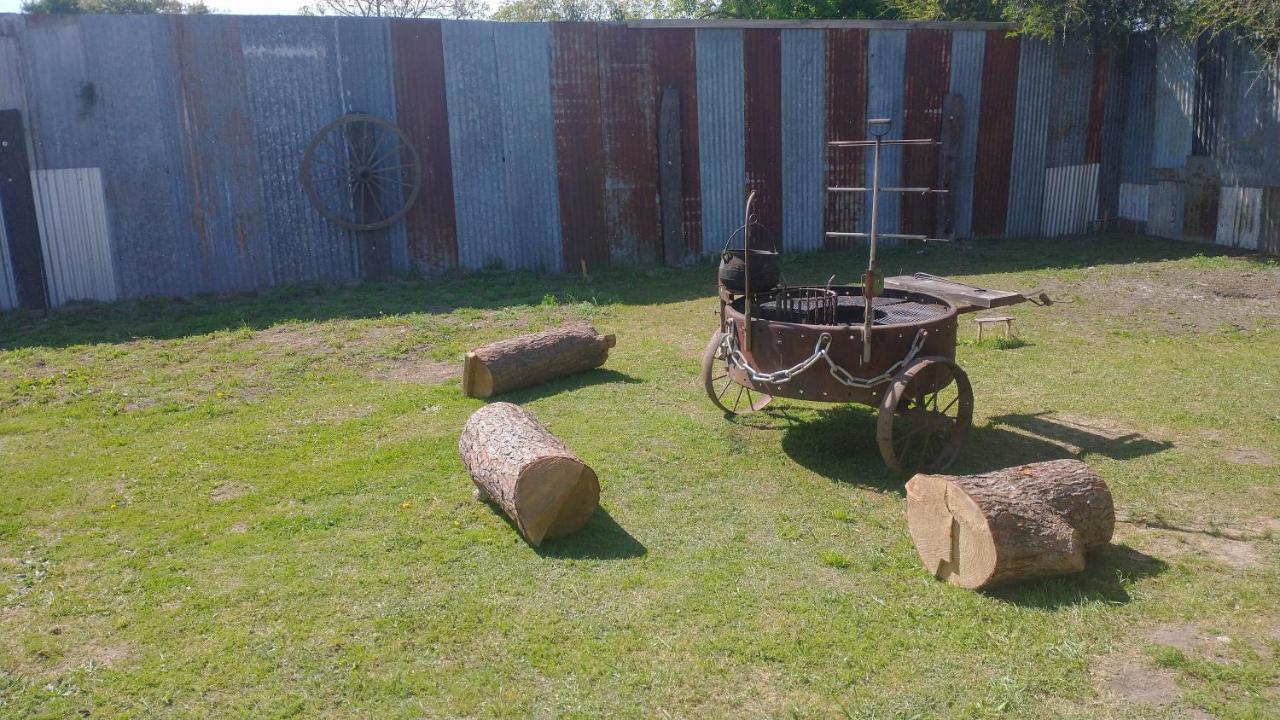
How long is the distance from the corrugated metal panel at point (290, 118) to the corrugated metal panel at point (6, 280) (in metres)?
3.32

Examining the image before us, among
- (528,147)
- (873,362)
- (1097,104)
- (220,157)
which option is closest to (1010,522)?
(873,362)

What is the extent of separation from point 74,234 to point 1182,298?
1499 cm

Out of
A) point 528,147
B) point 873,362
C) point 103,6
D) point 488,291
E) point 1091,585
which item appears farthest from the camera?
point 103,6

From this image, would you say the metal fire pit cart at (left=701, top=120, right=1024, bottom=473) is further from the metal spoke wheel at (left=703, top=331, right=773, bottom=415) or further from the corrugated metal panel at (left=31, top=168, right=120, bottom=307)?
the corrugated metal panel at (left=31, top=168, right=120, bottom=307)

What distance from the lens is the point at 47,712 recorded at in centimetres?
448

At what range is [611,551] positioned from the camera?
19.7 ft

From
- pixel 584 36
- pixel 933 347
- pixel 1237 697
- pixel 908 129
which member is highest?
pixel 584 36

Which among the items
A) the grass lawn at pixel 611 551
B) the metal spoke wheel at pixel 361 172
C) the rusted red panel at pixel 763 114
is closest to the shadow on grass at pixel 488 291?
the metal spoke wheel at pixel 361 172

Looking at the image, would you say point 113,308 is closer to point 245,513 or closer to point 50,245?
point 50,245

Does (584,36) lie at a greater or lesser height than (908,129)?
greater

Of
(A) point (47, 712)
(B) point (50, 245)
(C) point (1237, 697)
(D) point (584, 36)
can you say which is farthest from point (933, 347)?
(B) point (50, 245)

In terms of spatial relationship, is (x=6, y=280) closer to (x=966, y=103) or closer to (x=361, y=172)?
(x=361, y=172)

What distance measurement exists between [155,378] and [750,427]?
6187 millimetres

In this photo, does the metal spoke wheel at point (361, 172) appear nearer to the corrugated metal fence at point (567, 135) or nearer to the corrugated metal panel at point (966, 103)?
the corrugated metal fence at point (567, 135)
